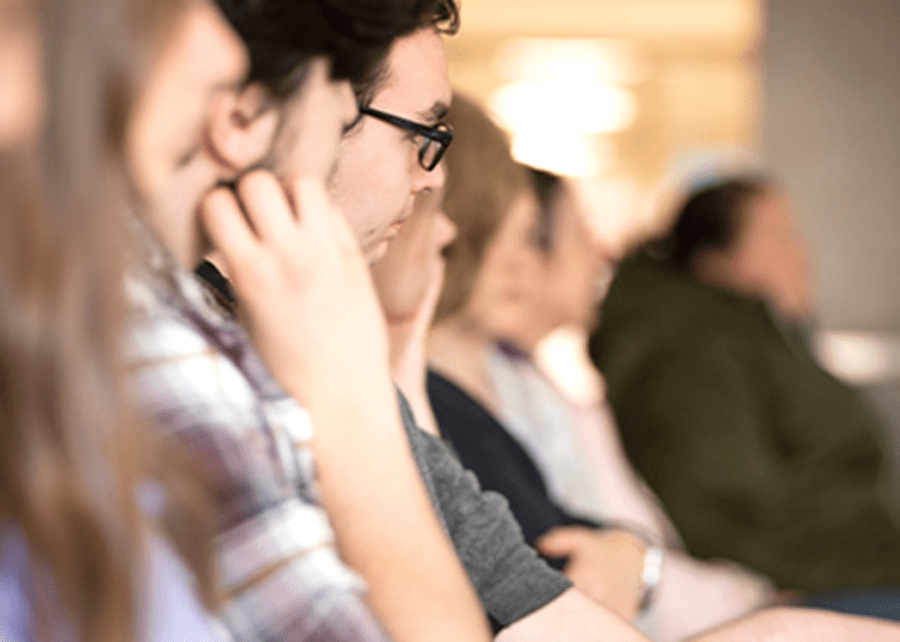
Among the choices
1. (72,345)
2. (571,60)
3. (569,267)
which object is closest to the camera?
(72,345)

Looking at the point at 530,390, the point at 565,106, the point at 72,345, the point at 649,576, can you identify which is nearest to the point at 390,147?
the point at 72,345

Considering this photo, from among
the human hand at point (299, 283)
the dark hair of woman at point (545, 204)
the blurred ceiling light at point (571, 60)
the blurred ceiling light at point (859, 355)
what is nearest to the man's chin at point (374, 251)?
the human hand at point (299, 283)

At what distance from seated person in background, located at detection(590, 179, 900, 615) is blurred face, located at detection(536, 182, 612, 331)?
6.3 inches

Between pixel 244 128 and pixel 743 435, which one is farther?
pixel 743 435

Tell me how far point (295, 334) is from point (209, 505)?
155 millimetres

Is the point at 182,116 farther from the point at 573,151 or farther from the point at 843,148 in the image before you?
the point at 573,151

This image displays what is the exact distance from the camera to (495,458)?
1.29 m

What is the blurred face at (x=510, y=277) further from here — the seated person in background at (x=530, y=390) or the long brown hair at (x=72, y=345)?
the long brown hair at (x=72, y=345)

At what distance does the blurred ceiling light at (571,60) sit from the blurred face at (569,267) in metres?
5.40

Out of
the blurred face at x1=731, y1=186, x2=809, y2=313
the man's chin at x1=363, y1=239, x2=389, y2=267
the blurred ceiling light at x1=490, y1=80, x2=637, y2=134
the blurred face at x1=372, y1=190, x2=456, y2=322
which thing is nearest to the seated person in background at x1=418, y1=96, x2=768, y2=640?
the blurred face at x1=372, y1=190, x2=456, y2=322

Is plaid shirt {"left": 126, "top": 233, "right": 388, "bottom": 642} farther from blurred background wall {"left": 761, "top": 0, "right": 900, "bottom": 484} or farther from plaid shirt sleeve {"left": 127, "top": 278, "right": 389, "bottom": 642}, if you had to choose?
blurred background wall {"left": 761, "top": 0, "right": 900, "bottom": 484}

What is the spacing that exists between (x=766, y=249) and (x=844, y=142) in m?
1.25

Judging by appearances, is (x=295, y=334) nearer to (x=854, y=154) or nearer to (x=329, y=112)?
(x=329, y=112)

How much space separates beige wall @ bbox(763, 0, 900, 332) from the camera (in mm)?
3838
